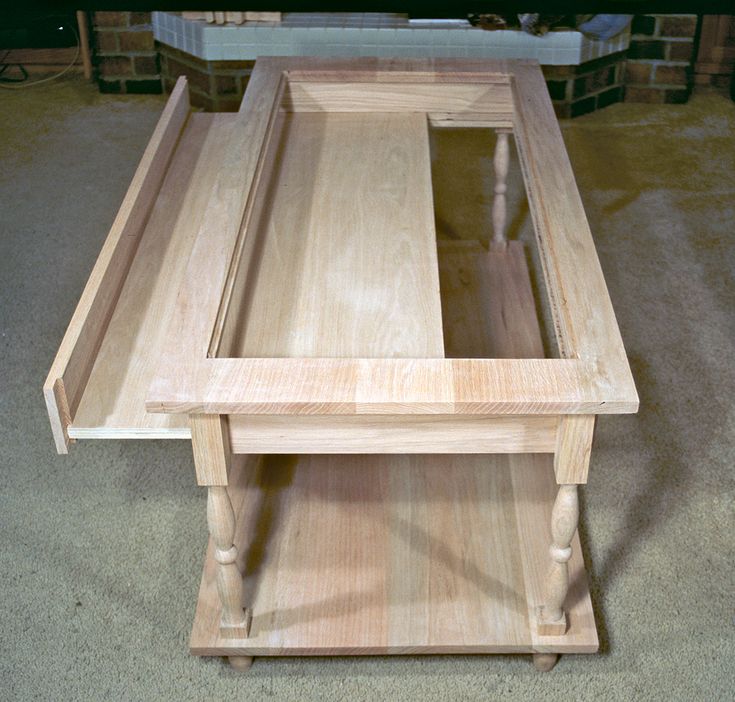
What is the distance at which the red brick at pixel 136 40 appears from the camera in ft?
12.1

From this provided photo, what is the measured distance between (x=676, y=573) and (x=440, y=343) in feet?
2.04

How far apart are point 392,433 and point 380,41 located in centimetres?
238

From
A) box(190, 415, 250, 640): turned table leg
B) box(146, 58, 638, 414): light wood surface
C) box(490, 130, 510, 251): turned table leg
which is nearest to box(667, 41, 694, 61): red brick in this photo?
box(490, 130, 510, 251): turned table leg

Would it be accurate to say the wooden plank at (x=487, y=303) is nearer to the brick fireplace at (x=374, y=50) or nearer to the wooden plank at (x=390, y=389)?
the wooden plank at (x=390, y=389)

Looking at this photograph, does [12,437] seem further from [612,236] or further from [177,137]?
[612,236]

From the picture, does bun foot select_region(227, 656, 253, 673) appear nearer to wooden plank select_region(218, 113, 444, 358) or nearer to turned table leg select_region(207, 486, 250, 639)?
turned table leg select_region(207, 486, 250, 639)

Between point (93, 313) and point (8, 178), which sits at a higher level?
point (93, 313)

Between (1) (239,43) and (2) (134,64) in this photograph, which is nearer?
(1) (239,43)

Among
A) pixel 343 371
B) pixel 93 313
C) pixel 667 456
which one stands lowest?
pixel 667 456

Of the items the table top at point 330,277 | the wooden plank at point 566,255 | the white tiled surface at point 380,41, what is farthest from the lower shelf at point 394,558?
the white tiled surface at point 380,41

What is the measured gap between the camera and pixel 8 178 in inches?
125

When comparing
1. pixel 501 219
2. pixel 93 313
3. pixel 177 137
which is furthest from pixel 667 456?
pixel 177 137

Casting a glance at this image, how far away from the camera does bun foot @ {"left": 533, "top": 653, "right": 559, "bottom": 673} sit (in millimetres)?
1559

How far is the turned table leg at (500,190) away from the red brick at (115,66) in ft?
5.98
